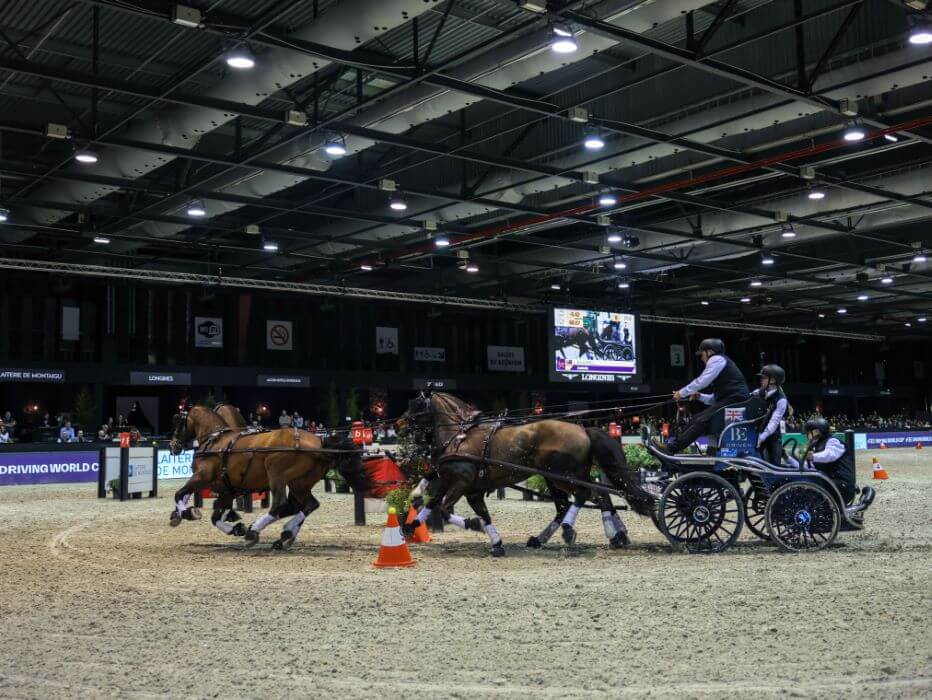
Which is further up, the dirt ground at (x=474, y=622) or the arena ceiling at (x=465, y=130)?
the arena ceiling at (x=465, y=130)

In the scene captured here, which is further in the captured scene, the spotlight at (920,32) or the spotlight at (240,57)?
the spotlight at (240,57)

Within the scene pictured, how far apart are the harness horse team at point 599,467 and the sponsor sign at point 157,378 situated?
22376mm

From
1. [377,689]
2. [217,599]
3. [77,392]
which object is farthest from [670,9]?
[77,392]

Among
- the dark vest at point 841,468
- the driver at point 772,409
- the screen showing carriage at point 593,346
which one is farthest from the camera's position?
the screen showing carriage at point 593,346

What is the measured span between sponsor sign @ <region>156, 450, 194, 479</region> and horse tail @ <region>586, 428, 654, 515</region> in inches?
710

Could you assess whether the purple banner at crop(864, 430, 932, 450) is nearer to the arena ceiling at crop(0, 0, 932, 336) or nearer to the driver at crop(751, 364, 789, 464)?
the arena ceiling at crop(0, 0, 932, 336)

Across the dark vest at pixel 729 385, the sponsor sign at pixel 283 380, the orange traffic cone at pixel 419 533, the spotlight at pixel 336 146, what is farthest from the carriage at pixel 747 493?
the sponsor sign at pixel 283 380

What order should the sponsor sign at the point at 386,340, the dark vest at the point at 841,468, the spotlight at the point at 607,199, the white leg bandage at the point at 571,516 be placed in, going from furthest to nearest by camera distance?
the sponsor sign at the point at 386,340 → the spotlight at the point at 607,199 → the white leg bandage at the point at 571,516 → the dark vest at the point at 841,468

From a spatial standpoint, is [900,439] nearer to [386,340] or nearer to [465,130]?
[386,340]

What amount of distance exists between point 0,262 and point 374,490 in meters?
18.6

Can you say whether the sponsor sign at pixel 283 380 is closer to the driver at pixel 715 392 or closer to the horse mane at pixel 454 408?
the horse mane at pixel 454 408

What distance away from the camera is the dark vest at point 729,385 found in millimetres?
9833

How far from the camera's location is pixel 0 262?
84.1ft

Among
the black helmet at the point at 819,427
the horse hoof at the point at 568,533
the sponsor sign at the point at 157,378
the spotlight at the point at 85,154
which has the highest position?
the spotlight at the point at 85,154
